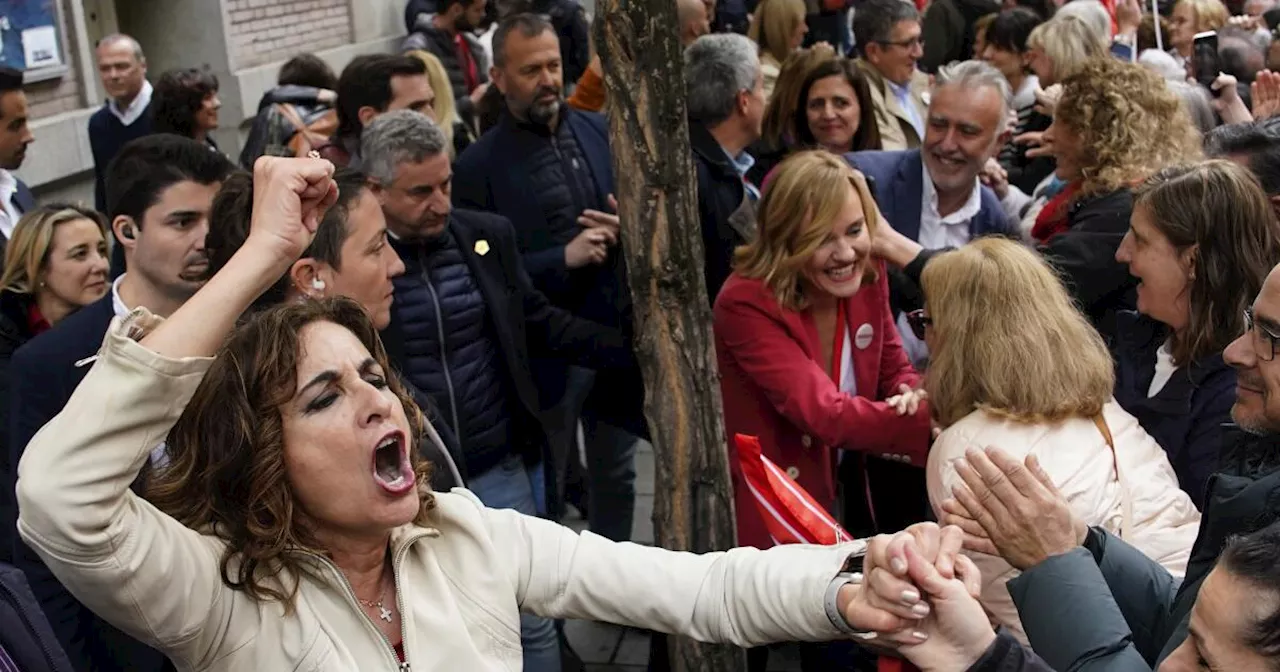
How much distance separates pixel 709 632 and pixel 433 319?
1770 millimetres

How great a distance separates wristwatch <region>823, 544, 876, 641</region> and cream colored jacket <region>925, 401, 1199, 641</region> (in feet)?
2.15

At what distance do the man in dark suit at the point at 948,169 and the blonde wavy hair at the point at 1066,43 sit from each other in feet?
8.00

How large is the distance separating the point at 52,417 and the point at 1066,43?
5.93m

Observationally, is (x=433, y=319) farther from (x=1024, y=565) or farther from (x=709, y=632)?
(x=1024, y=565)

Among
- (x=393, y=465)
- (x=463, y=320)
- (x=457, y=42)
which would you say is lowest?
(x=457, y=42)

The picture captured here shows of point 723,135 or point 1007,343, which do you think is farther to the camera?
point 723,135

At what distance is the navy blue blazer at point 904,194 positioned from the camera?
5230 millimetres

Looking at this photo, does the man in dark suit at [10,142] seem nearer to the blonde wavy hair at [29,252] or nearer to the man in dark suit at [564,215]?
the blonde wavy hair at [29,252]

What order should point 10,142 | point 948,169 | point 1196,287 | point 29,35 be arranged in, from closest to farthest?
1. point 1196,287
2. point 948,169
3. point 10,142
4. point 29,35

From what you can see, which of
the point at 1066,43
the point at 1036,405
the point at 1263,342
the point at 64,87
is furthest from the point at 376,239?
the point at 64,87

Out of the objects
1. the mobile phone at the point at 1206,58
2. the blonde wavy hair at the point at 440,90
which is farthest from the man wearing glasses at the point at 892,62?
the blonde wavy hair at the point at 440,90

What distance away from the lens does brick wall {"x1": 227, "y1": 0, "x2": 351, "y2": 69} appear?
1169 centimetres

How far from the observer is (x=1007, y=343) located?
3.42 metres

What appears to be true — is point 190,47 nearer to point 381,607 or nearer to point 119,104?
point 119,104
